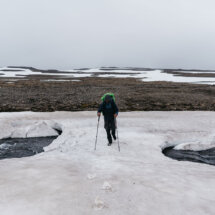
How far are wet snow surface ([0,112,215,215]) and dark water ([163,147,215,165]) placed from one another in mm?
399

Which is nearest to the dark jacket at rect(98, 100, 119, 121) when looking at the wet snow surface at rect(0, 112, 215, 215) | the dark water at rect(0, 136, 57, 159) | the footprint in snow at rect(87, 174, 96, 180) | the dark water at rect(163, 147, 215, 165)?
the wet snow surface at rect(0, 112, 215, 215)

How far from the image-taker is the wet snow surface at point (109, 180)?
14.6ft

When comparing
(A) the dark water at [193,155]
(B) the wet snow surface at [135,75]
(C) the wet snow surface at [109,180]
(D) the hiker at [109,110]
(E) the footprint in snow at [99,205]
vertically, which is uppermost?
(D) the hiker at [109,110]

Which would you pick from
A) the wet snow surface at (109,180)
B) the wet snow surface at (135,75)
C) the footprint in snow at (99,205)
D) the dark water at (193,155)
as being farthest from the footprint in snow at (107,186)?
the wet snow surface at (135,75)

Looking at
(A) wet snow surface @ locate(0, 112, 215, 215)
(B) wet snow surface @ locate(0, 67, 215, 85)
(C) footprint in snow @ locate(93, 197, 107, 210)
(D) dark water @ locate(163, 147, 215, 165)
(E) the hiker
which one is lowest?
(B) wet snow surface @ locate(0, 67, 215, 85)

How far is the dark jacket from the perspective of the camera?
9859mm

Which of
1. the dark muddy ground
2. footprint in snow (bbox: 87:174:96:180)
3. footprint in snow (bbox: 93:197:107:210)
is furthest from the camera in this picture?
the dark muddy ground

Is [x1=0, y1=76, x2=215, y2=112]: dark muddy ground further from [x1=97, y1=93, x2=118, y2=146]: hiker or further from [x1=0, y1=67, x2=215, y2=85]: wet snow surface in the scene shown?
[x1=0, y1=67, x2=215, y2=85]: wet snow surface

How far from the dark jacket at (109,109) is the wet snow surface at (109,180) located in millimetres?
1303

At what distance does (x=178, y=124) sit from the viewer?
1463 cm

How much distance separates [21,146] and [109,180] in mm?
7210

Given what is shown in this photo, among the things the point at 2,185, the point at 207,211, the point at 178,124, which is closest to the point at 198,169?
the point at 207,211

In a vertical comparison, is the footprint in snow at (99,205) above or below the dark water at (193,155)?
above

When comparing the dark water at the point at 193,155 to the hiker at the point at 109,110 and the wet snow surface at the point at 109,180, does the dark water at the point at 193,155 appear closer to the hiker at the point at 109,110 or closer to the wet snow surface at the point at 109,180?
the wet snow surface at the point at 109,180
